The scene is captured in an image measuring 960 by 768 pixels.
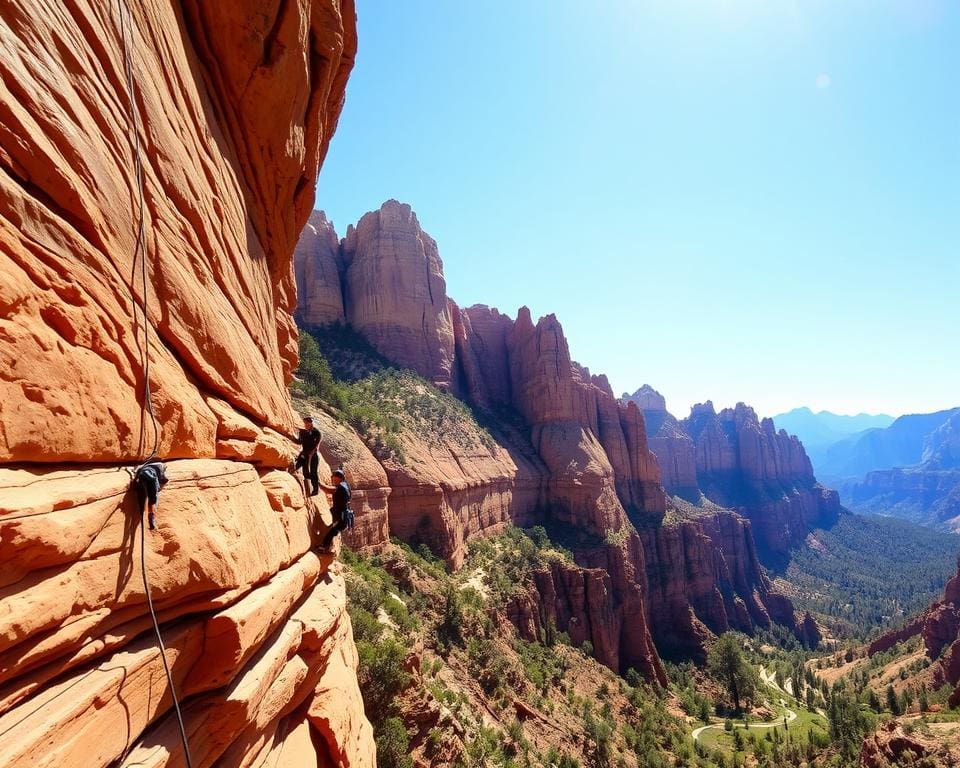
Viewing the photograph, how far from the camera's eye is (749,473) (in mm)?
117312

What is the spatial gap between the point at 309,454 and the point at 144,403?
14.9 ft

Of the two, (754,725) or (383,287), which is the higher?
(383,287)

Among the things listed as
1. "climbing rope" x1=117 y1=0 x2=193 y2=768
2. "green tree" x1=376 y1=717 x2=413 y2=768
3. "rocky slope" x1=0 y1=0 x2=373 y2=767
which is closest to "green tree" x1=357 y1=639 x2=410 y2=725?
"green tree" x1=376 y1=717 x2=413 y2=768

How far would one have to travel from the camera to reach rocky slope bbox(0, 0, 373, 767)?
3484 millimetres

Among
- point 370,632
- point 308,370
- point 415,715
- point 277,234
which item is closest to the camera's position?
point 277,234

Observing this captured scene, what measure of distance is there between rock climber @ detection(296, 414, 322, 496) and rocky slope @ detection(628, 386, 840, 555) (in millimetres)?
93547

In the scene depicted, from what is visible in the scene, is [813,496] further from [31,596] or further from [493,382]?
[31,596]

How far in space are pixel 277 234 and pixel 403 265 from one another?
37.2m

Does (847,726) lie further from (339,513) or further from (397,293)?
→ (397,293)

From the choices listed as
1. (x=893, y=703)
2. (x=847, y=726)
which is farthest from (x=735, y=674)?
(x=847, y=726)

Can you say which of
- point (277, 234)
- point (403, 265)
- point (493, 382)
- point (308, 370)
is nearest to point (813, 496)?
point (493, 382)

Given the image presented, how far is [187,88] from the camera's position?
251 inches

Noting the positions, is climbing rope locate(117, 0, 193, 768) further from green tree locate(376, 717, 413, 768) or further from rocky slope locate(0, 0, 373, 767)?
green tree locate(376, 717, 413, 768)

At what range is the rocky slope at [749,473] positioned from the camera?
10550 cm
